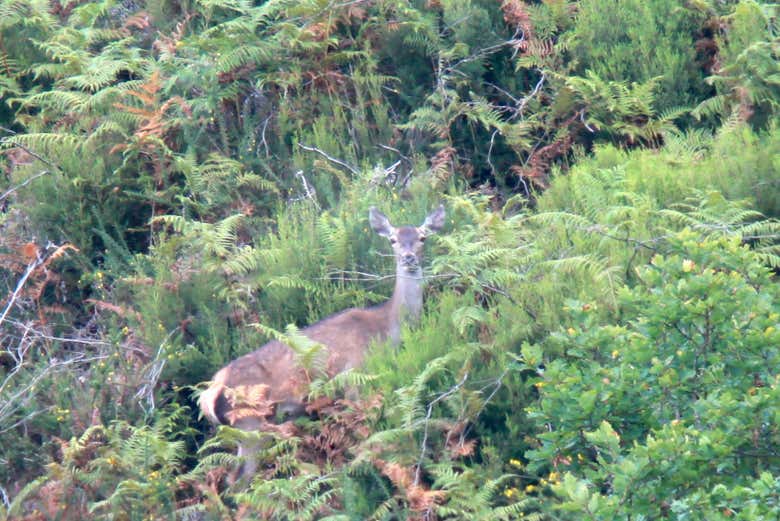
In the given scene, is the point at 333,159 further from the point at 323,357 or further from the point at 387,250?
the point at 323,357

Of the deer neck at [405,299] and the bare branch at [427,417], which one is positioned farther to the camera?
the deer neck at [405,299]

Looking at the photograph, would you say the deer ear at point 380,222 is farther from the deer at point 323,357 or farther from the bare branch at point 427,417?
the bare branch at point 427,417

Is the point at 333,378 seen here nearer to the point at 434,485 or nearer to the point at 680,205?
the point at 434,485

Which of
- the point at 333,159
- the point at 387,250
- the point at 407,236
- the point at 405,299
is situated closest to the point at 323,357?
the point at 405,299

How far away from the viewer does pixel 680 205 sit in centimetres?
773

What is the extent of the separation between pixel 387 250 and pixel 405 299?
22.5 inches

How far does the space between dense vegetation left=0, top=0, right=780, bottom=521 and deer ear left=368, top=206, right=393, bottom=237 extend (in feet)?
0.71

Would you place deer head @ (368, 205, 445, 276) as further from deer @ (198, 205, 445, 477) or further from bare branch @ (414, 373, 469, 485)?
bare branch @ (414, 373, 469, 485)

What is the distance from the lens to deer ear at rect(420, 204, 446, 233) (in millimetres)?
8227

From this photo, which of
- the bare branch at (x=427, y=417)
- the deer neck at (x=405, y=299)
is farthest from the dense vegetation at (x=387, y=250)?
the deer neck at (x=405, y=299)

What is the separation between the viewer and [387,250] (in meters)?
8.48

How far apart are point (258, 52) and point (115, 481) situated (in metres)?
4.51

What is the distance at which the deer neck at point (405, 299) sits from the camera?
7.79 meters

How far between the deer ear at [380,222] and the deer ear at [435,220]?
0.27m
